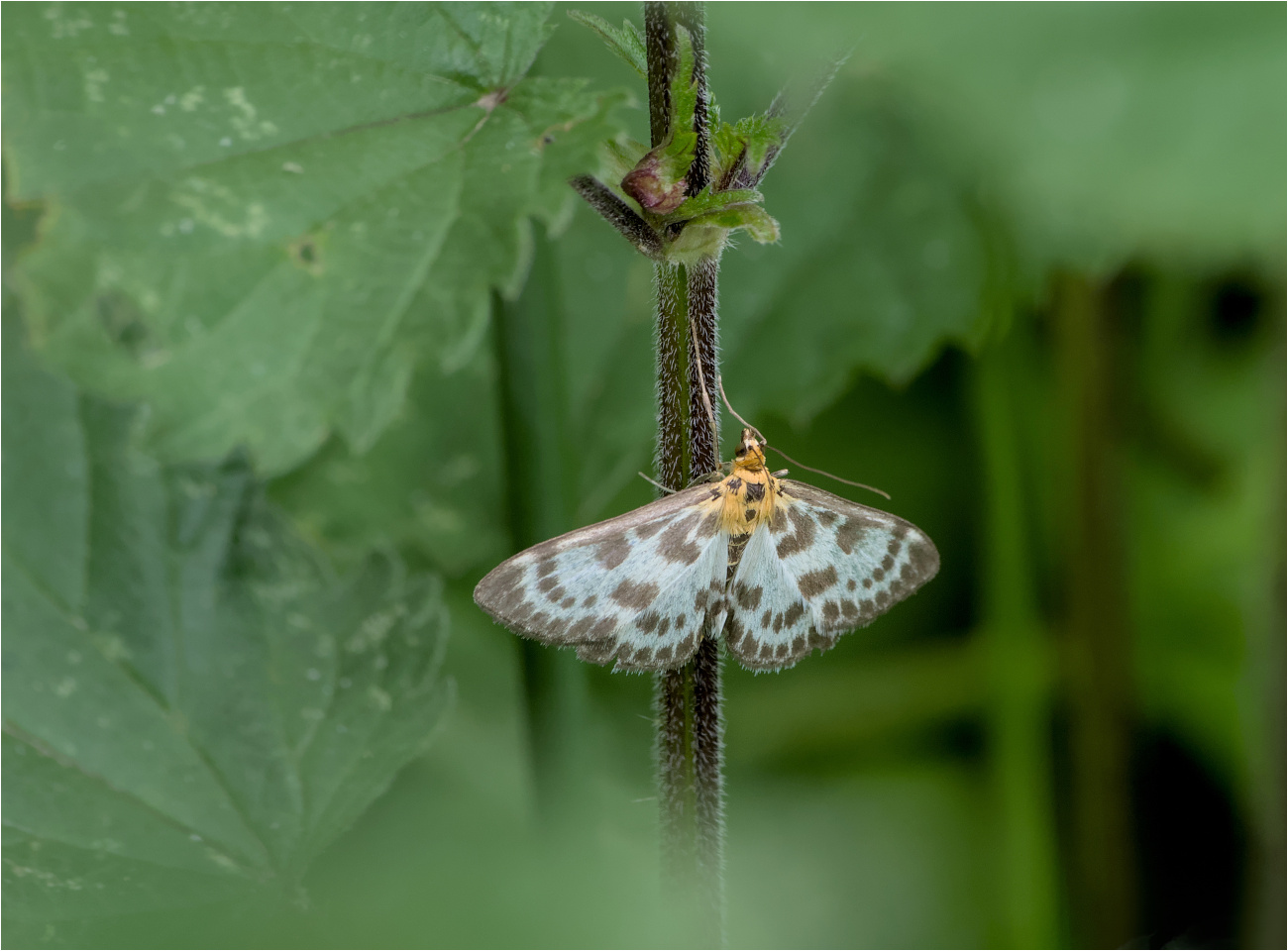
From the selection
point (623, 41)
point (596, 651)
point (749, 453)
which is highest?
point (623, 41)

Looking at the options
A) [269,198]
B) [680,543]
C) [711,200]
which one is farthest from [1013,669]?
[269,198]

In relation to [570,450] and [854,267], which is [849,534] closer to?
[570,450]

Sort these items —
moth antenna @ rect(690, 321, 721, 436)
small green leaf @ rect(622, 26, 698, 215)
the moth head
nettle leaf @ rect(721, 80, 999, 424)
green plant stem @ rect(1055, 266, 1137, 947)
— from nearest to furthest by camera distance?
small green leaf @ rect(622, 26, 698, 215) < moth antenna @ rect(690, 321, 721, 436) < the moth head < nettle leaf @ rect(721, 80, 999, 424) < green plant stem @ rect(1055, 266, 1137, 947)

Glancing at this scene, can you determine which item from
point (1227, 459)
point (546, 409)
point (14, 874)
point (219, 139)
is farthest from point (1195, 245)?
point (14, 874)

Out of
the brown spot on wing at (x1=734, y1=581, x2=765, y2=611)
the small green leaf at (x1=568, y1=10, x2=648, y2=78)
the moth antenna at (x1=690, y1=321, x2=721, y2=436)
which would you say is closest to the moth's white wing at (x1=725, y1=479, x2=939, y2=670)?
the brown spot on wing at (x1=734, y1=581, x2=765, y2=611)

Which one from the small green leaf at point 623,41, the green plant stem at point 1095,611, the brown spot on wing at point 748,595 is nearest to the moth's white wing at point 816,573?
the brown spot on wing at point 748,595

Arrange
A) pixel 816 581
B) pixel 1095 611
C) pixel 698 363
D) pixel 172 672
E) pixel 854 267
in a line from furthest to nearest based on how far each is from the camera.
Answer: pixel 1095 611, pixel 854 267, pixel 172 672, pixel 816 581, pixel 698 363

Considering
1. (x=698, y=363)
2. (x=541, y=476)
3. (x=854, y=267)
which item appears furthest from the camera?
(x=854, y=267)

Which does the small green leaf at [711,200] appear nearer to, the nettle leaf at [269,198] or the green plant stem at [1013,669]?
the nettle leaf at [269,198]

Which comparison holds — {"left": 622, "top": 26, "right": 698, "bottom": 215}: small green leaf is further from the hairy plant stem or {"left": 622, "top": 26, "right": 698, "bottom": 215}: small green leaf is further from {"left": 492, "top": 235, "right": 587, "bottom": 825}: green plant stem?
{"left": 492, "top": 235, "right": 587, "bottom": 825}: green plant stem
